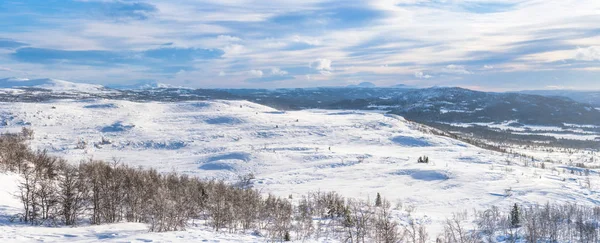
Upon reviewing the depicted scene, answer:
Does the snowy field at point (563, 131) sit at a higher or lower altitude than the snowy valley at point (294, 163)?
lower

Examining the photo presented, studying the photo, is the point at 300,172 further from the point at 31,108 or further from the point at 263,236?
the point at 31,108

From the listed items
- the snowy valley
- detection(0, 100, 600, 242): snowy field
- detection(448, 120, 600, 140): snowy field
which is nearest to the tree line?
the snowy valley

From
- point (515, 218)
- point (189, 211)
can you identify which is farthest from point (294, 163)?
point (189, 211)

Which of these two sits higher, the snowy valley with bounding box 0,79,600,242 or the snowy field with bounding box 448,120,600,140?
the snowy valley with bounding box 0,79,600,242

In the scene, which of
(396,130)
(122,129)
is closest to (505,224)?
(396,130)

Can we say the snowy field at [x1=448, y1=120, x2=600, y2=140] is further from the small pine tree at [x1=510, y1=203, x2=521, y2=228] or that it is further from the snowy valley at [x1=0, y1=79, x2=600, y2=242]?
the small pine tree at [x1=510, y1=203, x2=521, y2=228]

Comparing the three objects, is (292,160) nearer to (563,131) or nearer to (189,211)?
(189,211)

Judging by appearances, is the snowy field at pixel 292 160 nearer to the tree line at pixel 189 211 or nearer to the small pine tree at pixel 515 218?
the tree line at pixel 189 211

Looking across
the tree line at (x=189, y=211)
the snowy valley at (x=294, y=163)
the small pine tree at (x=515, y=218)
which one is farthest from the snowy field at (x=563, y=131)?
the tree line at (x=189, y=211)
